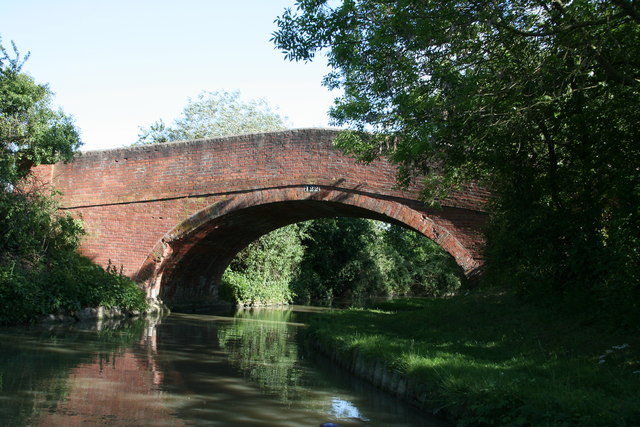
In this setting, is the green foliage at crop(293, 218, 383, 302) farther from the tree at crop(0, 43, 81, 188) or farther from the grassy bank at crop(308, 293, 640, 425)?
the grassy bank at crop(308, 293, 640, 425)

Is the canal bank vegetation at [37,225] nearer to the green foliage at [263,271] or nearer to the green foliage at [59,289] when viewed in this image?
the green foliage at [59,289]

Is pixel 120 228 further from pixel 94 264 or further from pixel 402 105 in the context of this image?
pixel 402 105

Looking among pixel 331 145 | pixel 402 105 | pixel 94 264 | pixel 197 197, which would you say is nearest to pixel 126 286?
pixel 94 264

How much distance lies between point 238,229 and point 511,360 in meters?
11.1

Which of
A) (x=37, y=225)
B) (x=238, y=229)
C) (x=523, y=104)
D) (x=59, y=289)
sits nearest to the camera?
(x=523, y=104)

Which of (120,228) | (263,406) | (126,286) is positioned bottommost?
(263,406)

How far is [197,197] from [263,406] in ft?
31.3

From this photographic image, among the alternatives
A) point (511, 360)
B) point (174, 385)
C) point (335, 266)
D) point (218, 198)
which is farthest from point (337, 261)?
point (174, 385)

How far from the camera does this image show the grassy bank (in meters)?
4.09

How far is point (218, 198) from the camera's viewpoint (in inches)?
550

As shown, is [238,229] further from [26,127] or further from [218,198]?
[26,127]

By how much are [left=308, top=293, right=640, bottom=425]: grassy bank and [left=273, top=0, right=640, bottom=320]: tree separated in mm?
710

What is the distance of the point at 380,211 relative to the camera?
1241cm

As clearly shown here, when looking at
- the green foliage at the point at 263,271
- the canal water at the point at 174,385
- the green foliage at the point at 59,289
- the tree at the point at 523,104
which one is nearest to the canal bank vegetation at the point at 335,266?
the green foliage at the point at 263,271
